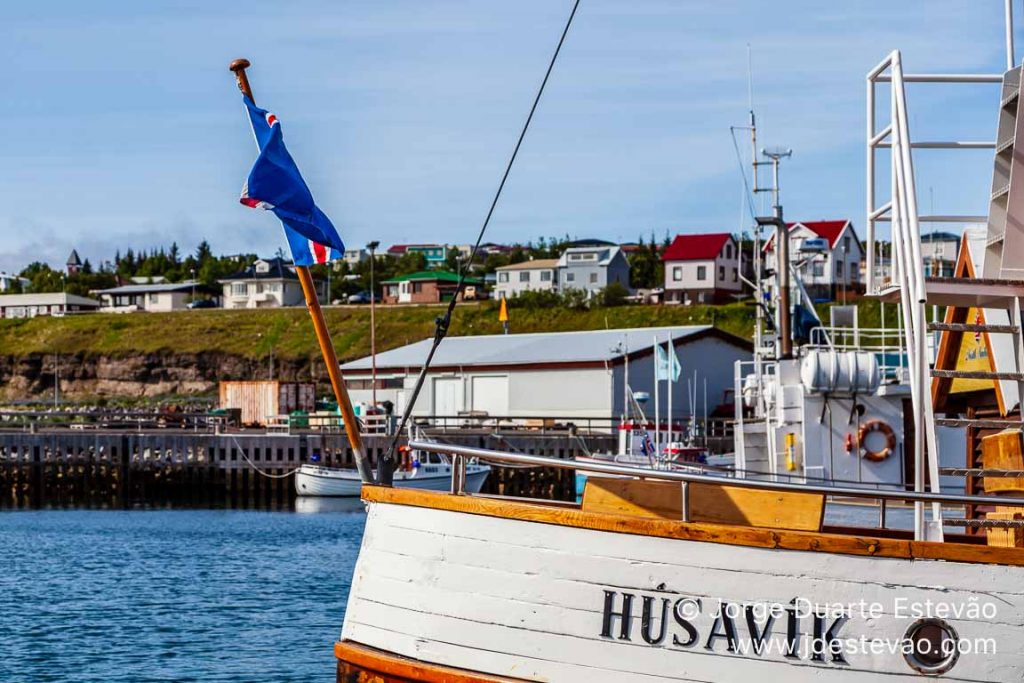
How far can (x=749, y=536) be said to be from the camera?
28.1ft

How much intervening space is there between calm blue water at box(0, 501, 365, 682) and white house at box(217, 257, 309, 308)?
312 feet

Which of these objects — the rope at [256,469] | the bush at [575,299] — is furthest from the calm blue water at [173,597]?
the bush at [575,299]

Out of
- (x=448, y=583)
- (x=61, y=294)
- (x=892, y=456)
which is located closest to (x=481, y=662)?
(x=448, y=583)

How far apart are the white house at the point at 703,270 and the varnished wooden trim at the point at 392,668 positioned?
10443cm

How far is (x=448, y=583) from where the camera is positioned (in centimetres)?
948

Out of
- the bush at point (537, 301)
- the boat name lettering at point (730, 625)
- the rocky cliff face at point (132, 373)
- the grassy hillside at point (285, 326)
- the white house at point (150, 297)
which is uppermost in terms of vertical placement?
the white house at point (150, 297)

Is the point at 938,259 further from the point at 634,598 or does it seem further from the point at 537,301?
the point at 537,301

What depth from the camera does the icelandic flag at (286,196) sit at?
10781mm

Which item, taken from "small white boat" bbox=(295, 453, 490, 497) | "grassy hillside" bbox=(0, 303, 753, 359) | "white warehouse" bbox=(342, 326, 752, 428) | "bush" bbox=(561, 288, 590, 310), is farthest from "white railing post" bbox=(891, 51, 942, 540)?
"bush" bbox=(561, 288, 590, 310)

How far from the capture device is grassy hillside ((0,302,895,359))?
338 ft

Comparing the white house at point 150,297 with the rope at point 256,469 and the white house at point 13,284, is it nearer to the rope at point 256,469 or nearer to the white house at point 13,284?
the white house at point 13,284

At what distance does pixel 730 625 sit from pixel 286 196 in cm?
484

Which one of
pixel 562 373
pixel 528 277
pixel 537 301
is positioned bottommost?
pixel 562 373

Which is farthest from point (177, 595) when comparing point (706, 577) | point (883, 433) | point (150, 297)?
point (150, 297)
